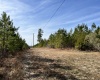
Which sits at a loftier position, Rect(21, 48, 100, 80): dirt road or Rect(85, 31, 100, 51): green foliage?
Rect(85, 31, 100, 51): green foliage

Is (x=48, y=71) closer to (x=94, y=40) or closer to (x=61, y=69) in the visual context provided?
(x=61, y=69)

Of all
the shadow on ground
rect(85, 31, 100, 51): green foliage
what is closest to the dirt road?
the shadow on ground

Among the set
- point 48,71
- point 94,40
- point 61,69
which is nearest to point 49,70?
point 48,71

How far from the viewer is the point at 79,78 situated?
8.88m

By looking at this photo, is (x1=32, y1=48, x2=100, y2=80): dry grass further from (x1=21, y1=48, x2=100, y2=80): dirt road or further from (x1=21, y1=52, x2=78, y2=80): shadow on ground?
(x1=21, y1=52, x2=78, y2=80): shadow on ground

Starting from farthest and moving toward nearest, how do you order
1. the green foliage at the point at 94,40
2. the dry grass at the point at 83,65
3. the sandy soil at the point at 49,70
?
the green foliage at the point at 94,40
the dry grass at the point at 83,65
the sandy soil at the point at 49,70

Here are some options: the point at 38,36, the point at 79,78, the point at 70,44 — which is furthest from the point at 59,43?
the point at 38,36

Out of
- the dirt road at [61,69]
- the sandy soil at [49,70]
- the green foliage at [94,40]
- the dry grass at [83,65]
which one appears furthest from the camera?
the green foliage at [94,40]

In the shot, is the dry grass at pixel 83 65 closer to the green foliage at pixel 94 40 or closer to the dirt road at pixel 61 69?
the dirt road at pixel 61 69

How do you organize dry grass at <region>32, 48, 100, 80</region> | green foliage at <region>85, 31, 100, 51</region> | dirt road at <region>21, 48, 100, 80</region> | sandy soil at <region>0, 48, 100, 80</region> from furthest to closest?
green foliage at <region>85, 31, 100, 51</region>, dry grass at <region>32, 48, 100, 80</region>, dirt road at <region>21, 48, 100, 80</region>, sandy soil at <region>0, 48, 100, 80</region>

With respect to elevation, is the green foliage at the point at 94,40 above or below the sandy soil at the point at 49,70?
above

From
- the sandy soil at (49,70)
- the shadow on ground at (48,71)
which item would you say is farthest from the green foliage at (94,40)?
the shadow on ground at (48,71)

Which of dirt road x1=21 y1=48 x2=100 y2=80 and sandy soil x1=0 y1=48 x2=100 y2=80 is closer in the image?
sandy soil x1=0 y1=48 x2=100 y2=80

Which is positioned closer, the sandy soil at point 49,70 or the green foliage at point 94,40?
the sandy soil at point 49,70
